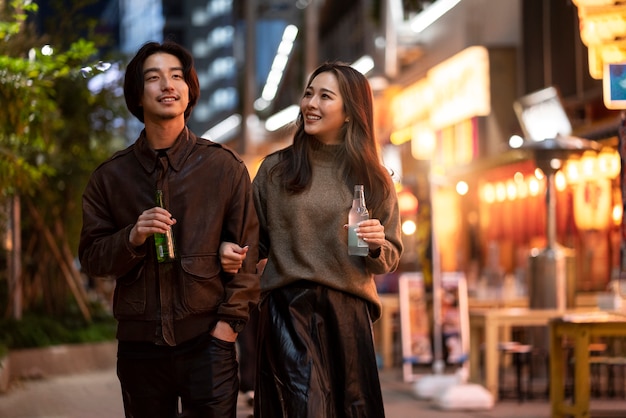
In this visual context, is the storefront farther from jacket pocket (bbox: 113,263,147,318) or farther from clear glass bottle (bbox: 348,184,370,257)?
jacket pocket (bbox: 113,263,147,318)

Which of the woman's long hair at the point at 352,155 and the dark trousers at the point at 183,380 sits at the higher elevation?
the woman's long hair at the point at 352,155

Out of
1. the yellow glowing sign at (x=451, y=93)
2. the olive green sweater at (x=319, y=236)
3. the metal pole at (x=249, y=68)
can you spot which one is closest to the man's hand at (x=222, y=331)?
the olive green sweater at (x=319, y=236)

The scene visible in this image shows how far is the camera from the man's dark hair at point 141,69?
16.9 ft

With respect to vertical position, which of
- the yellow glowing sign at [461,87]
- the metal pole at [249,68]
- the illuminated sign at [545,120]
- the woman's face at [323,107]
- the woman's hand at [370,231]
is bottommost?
the woman's hand at [370,231]

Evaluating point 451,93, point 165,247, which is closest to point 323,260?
point 165,247

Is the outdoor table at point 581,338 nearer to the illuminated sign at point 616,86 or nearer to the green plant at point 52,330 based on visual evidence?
the illuminated sign at point 616,86

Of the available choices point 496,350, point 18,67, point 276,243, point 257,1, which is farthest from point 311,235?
point 257,1

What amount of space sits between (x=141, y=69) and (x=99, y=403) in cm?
781

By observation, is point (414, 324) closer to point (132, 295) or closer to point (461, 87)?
point (461, 87)

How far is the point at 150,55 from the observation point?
5.16 metres

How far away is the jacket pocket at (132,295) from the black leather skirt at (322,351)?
0.77 m

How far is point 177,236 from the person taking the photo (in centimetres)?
499

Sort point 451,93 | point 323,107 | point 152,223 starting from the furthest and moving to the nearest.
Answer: point 451,93 → point 323,107 → point 152,223

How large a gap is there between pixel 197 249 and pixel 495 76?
57.2 feet
